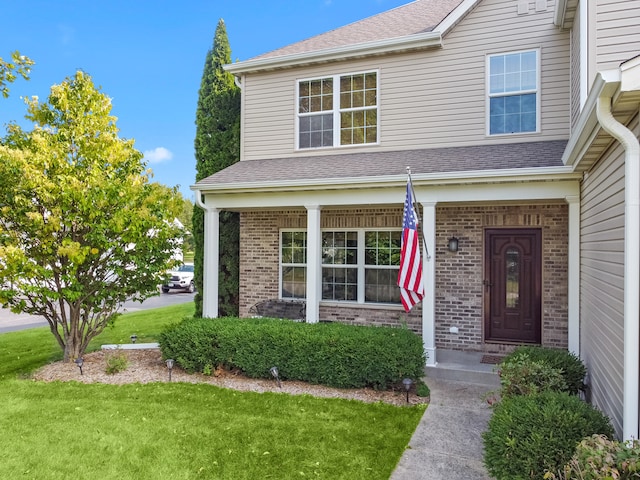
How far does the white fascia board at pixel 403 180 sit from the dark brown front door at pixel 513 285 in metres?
1.64

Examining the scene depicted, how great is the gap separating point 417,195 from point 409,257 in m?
1.47

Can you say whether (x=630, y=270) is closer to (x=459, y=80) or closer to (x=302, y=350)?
(x=302, y=350)

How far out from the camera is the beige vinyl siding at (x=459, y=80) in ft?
24.6

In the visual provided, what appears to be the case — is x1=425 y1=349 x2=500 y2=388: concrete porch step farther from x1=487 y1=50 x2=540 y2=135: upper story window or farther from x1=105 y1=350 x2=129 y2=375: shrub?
x1=105 y1=350 x2=129 y2=375: shrub

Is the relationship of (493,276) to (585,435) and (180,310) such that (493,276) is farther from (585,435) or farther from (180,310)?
(180,310)

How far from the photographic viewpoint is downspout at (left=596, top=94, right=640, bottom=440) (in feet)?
10.1

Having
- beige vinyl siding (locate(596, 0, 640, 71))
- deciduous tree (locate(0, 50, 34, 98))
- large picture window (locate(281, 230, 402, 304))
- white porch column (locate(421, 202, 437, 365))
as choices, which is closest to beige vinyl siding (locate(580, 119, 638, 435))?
beige vinyl siding (locate(596, 0, 640, 71))

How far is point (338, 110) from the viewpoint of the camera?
30.2 ft

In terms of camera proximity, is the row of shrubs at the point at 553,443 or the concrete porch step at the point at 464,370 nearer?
the row of shrubs at the point at 553,443

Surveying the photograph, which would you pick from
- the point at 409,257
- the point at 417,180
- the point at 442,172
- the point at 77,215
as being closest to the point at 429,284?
the point at 409,257

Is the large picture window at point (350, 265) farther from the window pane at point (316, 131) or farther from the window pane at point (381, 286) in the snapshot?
the window pane at point (316, 131)

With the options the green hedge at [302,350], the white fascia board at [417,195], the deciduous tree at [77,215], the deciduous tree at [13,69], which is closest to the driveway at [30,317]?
the deciduous tree at [77,215]

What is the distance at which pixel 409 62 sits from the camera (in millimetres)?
8602

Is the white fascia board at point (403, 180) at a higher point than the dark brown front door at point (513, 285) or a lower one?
higher
